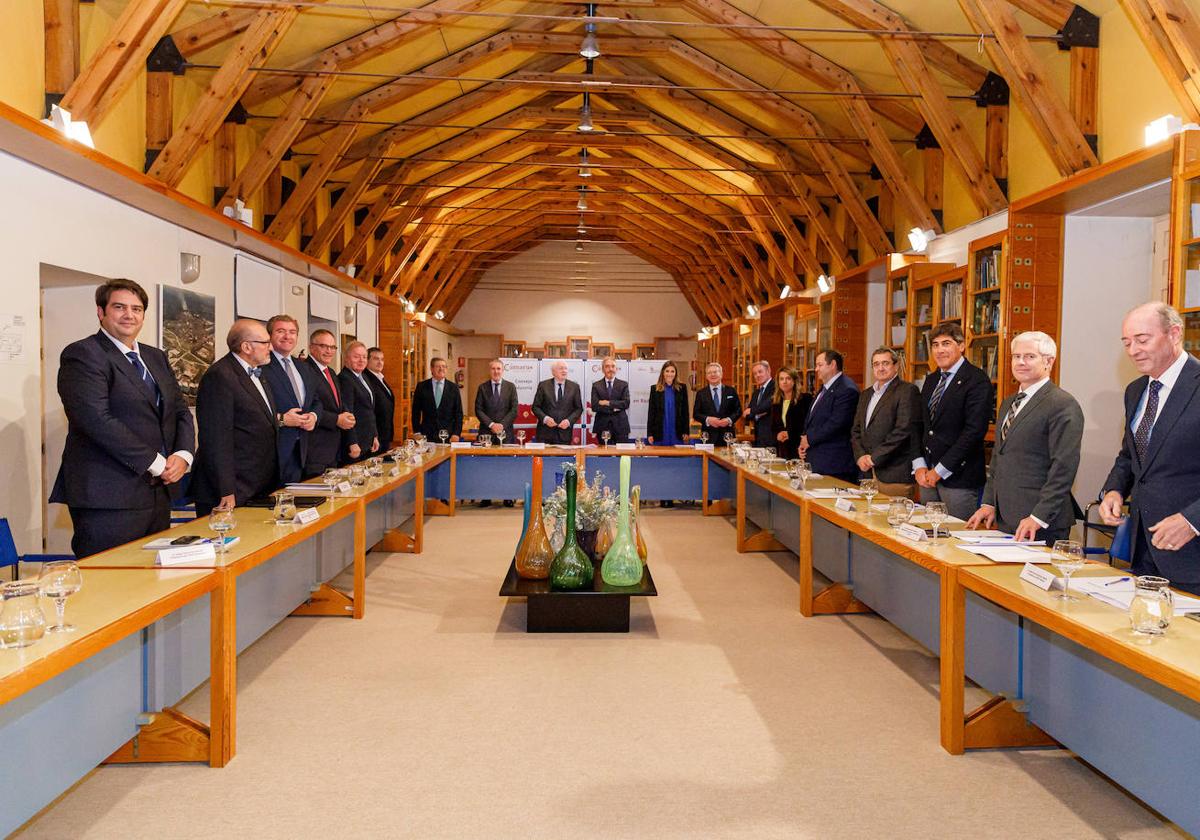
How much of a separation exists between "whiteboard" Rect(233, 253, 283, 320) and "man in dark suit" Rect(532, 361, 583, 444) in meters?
2.89

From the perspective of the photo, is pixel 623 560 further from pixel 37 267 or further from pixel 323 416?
pixel 37 267

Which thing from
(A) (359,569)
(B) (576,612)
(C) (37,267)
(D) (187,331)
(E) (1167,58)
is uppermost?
(E) (1167,58)

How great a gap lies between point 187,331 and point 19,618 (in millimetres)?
5458

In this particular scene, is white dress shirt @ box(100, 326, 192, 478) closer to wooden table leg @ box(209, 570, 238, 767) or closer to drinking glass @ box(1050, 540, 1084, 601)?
wooden table leg @ box(209, 570, 238, 767)

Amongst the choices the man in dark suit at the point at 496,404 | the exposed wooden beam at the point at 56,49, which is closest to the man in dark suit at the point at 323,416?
the exposed wooden beam at the point at 56,49

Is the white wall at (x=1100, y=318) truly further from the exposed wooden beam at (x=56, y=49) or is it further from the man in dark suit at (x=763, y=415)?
the exposed wooden beam at (x=56, y=49)

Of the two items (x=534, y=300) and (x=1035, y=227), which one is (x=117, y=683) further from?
(x=534, y=300)

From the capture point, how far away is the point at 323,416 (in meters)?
5.50

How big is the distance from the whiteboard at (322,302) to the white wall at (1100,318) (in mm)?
7851

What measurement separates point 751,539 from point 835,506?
2487 millimetres

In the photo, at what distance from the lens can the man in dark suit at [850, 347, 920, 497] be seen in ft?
16.5

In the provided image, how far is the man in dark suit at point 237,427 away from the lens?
402 centimetres

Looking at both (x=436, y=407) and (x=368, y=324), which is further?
(x=368, y=324)

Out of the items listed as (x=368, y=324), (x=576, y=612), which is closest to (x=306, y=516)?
(x=576, y=612)
